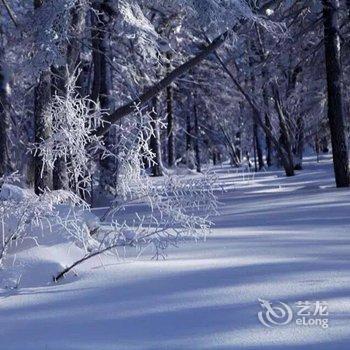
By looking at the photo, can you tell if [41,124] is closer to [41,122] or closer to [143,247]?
[41,122]

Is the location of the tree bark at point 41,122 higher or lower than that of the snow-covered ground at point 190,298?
higher

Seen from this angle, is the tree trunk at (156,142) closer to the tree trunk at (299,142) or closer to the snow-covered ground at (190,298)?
the snow-covered ground at (190,298)

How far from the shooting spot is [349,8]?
14883 millimetres

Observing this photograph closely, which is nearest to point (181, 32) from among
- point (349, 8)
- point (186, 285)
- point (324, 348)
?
point (349, 8)

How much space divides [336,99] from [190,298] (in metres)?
10.6

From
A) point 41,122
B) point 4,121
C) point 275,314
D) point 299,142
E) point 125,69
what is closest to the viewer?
point 275,314

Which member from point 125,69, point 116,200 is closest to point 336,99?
point 125,69

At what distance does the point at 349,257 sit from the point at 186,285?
1.89m

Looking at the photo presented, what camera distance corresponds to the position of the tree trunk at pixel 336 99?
46.0 feet

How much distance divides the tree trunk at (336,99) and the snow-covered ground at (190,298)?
7.08 m

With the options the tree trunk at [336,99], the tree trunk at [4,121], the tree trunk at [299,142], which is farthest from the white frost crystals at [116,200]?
the tree trunk at [299,142]

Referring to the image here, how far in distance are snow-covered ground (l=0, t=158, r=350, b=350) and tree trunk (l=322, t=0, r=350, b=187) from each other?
708cm

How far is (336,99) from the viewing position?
14055 millimetres

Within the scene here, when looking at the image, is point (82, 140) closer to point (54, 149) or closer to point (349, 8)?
point (54, 149)
